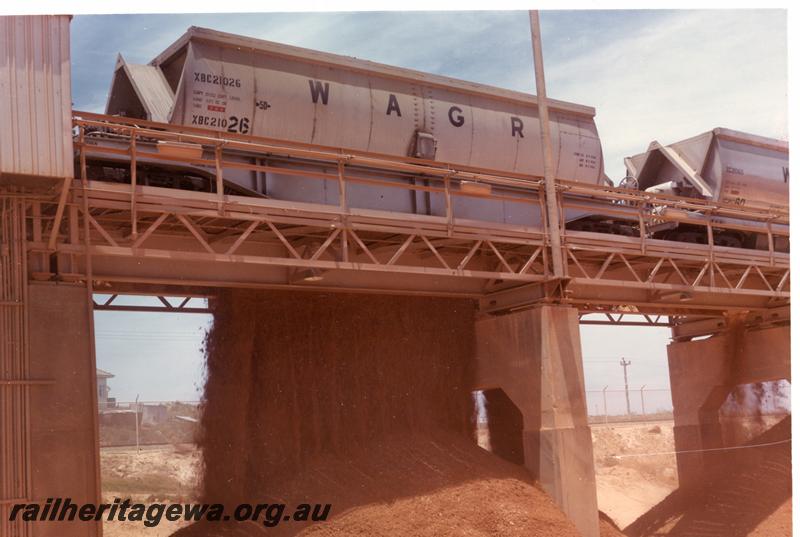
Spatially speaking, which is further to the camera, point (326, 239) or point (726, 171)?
point (726, 171)

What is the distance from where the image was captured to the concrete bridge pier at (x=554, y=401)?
1501 cm

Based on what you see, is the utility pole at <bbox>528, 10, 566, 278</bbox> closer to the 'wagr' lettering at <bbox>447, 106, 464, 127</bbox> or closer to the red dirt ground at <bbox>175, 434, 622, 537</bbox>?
the 'wagr' lettering at <bbox>447, 106, 464, 127</bbox>

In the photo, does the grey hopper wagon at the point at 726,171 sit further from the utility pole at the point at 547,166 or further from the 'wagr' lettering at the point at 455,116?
the 'wagr' lettering at the point at 455,116

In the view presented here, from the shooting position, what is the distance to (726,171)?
21.4 m

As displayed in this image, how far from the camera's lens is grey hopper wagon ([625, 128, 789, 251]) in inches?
842

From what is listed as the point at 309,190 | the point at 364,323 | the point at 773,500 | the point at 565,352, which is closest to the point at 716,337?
the point at 773,500

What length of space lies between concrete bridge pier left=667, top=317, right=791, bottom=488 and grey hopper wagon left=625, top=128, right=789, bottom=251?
233cm

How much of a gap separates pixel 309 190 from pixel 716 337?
12442mm

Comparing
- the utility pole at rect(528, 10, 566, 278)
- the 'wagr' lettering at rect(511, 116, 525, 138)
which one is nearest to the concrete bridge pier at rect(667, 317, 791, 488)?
the 'wagr' lettering at rect(511, 116, 525, 138)

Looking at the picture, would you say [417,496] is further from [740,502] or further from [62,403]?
[740,502]

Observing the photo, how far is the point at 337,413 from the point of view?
618 inches

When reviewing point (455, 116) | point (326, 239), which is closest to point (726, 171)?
point (455, 116)

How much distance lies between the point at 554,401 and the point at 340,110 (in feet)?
19.4

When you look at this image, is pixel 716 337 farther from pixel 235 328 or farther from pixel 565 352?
pixel 235 328
